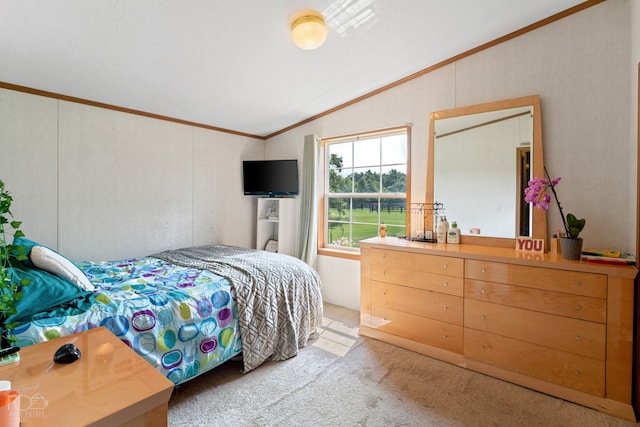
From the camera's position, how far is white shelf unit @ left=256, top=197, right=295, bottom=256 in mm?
3953

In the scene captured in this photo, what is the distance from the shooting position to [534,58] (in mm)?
2457

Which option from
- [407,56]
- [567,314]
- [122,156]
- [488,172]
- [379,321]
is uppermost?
[407,56]

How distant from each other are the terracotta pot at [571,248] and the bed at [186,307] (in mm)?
1885

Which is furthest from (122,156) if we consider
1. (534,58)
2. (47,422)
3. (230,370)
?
(534,58)

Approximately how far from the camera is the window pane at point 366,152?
3.46m

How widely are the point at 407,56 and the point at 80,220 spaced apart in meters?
3.35

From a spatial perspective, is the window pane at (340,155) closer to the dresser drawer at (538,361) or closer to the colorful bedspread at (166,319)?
the colorful bedspread at (166,319)

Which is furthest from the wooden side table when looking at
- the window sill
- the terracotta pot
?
the window sill

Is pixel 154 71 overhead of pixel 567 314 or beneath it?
overhead

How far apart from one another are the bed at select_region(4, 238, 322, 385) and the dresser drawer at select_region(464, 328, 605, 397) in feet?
4.28

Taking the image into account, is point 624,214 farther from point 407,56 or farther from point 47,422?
point 47,422

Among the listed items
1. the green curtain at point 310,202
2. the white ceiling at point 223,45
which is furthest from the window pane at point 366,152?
the white ceiling at point 223,45

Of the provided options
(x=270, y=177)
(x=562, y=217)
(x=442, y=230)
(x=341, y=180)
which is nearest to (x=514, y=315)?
(x=562, y=217)

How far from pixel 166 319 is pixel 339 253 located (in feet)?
7.08
